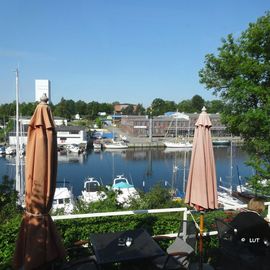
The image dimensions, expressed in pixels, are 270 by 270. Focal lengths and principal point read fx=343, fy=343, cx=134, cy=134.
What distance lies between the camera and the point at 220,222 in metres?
4.08

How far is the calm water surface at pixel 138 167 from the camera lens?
41.4 metres

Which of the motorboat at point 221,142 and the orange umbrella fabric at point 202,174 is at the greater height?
the orange umbrella fabric at point 202,174

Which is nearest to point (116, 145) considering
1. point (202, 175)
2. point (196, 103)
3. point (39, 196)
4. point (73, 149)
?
point (73, 149)

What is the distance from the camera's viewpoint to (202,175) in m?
4.71

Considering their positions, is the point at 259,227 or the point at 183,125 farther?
the point at 183,125

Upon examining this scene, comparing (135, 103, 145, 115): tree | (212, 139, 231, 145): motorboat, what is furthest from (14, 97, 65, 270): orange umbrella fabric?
(135, 103, 145, 115): tree

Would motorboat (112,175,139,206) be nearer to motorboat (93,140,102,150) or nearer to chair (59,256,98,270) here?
chair (59,256,98,270)

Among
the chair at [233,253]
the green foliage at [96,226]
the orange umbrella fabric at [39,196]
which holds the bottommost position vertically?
the green foliage at [96,226]

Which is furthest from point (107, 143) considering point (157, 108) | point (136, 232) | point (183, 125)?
point (136, 232)

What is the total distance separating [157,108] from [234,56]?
125 m

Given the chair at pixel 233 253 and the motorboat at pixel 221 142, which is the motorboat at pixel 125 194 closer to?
the chair at pixel 233 253

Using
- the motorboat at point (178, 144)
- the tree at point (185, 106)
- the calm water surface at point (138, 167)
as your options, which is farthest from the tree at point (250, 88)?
the tree at point (185, 106)

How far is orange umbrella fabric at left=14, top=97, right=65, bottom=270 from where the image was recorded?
368cm

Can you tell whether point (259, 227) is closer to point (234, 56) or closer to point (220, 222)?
point (220, 222)
